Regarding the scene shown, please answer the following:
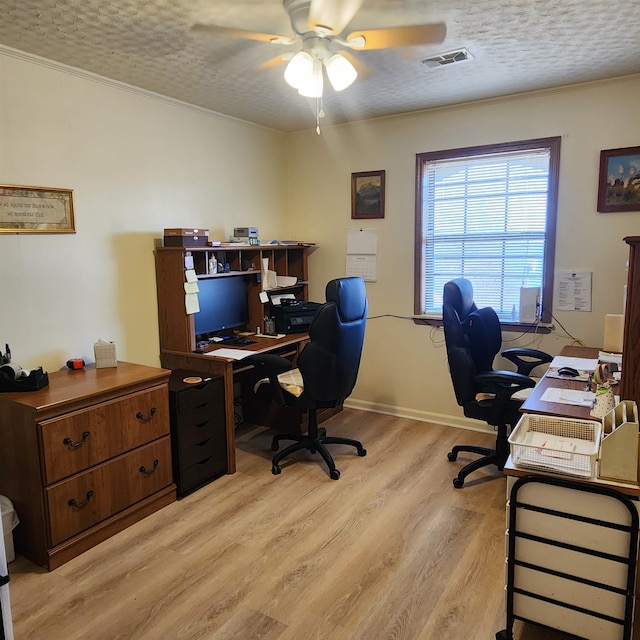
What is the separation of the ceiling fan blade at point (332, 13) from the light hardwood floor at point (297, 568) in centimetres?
234

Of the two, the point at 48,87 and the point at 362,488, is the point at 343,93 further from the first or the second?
the point at 362,488

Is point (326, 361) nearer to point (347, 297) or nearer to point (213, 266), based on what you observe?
point (347, 297)

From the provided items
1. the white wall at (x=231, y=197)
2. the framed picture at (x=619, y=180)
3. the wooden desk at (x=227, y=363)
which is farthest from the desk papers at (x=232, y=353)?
the framed picture at (x=619, y=180)

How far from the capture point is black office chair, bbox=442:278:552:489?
2.83m

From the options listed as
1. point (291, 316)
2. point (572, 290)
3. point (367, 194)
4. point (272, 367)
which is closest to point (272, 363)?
point (272, 367)

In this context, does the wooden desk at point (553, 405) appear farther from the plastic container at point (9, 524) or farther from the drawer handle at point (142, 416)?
the plastic container at point (9, 524)

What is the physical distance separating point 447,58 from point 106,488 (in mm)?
2867

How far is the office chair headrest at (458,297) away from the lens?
117 inches

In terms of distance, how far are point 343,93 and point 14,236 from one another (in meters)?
2.19

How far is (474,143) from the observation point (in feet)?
12.1

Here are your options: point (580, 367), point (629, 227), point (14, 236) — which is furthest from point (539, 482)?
point (14, 236)

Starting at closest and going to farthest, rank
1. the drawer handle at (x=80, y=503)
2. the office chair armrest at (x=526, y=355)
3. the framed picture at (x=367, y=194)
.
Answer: the drawer handle at (x=80, y=503) < the office chair armrest at (x=526, y=355) < the framed picture at (x=367, y=194)

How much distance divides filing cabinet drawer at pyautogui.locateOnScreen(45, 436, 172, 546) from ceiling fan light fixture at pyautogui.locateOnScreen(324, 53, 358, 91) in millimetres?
2056

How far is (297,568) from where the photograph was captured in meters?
2.29
